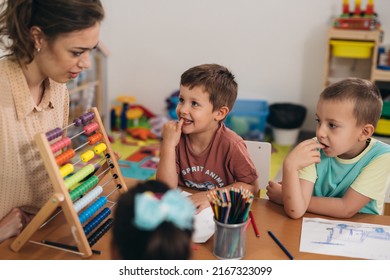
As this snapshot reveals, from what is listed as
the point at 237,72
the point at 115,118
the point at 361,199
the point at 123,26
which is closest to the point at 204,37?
the point at 237,72

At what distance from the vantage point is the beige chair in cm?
197

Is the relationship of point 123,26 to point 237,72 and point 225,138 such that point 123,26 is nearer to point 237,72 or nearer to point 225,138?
point 237,72

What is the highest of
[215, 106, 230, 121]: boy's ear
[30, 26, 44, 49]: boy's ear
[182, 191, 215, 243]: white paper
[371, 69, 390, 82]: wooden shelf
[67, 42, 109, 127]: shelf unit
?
[30, 26, 44, 49]: boy's ear

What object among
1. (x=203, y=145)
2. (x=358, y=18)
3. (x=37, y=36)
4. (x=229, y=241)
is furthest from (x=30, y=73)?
(x=358, y=18)

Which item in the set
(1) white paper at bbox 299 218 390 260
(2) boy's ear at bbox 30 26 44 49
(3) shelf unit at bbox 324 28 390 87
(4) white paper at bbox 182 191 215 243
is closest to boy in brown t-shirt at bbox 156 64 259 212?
(4) white paper at bbox 182 191 215 243

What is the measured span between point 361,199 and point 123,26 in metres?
3.59

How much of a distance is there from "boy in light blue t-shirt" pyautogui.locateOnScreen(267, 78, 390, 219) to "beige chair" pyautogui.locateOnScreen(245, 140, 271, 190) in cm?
31

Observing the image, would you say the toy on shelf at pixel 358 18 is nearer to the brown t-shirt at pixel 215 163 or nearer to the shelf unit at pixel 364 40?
the shelf unit at pixel 364 40

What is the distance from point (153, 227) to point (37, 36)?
793 millimetres

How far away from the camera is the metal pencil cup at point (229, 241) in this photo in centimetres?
135

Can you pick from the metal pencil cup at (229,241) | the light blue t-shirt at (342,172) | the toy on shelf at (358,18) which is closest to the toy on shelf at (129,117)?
the toy on shelf at (358,18)

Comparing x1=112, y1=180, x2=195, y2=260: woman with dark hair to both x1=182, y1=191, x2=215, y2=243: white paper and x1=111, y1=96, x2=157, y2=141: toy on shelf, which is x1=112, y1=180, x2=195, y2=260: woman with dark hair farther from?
x1=111, y1=96, x2=157, y2=141: toy on shelf

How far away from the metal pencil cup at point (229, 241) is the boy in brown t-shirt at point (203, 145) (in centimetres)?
43

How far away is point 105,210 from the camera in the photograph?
1591 mm
